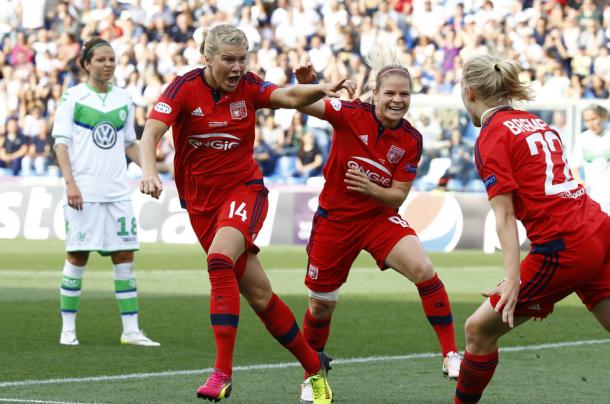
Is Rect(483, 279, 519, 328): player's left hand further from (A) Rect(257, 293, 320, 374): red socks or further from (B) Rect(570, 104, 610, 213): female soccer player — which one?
(B) Rect(570, 104, 610, 213): female soccer player

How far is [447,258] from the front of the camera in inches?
750

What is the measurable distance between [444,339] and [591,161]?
304 inches

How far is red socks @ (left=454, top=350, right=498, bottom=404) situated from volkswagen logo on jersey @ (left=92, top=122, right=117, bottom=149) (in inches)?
180

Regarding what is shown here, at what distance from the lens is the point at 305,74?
7121 mm

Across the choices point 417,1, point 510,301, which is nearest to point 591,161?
point 510,301

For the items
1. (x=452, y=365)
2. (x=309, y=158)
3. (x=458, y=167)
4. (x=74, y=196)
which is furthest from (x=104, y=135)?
(x=309, y=158)

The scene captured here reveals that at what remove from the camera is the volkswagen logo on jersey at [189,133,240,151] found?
24.0 feet

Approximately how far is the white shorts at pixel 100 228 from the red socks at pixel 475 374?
429cm

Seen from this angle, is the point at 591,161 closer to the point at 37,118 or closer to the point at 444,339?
the point at 444,339

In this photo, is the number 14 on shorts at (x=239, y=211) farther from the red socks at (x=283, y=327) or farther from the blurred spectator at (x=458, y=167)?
the blurred spectator at (x=458, y=167)

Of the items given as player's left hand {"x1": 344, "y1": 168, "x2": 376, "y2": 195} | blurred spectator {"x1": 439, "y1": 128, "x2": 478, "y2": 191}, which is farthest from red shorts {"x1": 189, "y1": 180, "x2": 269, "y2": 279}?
blurred spectator {"x1": 439, "y1": 128, "x2": 478, "y2": 191}

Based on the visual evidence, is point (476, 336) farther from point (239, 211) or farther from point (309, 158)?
point (309, 158)

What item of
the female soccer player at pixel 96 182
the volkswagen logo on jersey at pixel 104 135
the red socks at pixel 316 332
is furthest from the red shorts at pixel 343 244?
the volkswagen logo on jersey at pixel 104 135

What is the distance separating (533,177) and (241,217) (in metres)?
2.04
